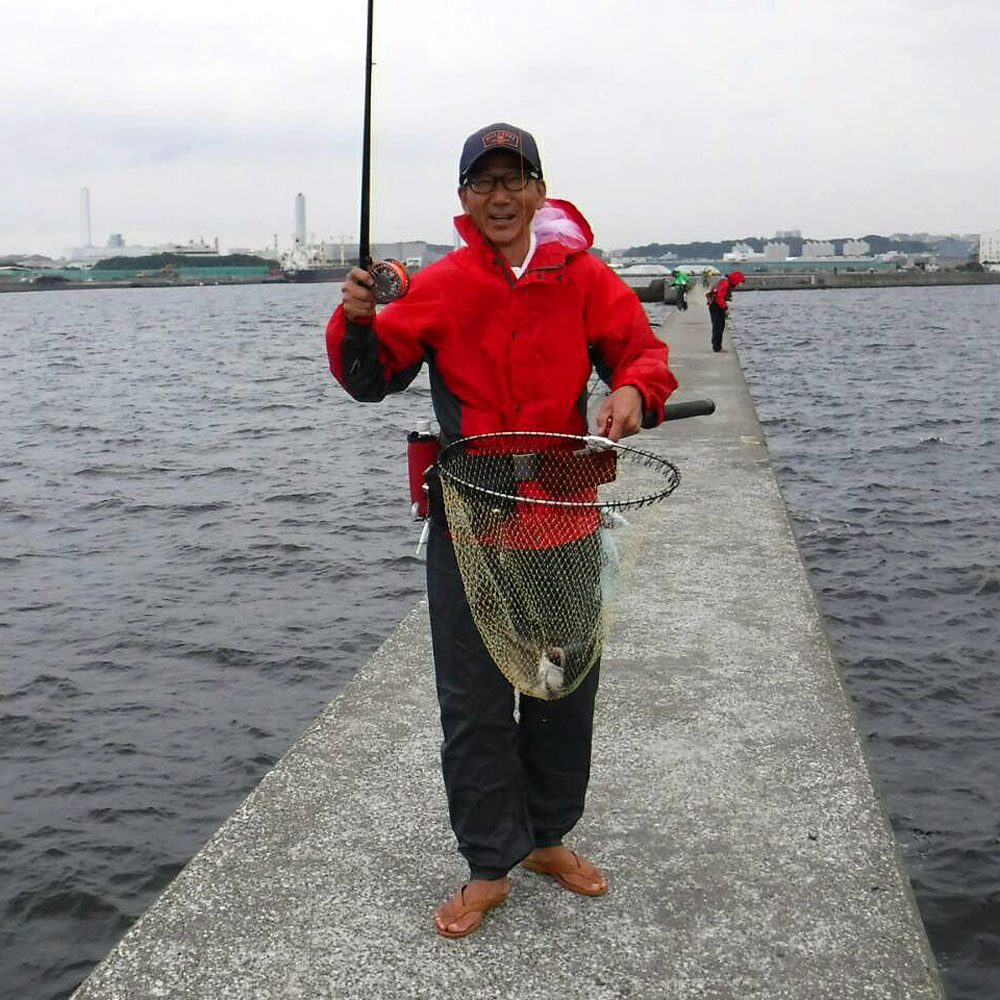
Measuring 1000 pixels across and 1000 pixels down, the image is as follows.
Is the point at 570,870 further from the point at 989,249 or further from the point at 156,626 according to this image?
the point at 989,249

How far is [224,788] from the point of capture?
650 centimetres

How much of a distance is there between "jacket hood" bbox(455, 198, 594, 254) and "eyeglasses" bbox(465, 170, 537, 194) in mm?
115

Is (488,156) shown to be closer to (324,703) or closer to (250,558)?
(324,703)

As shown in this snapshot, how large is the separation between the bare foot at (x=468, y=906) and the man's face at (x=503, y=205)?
183 centimetres

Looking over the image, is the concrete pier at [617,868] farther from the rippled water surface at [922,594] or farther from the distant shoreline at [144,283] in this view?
the distant shoreline at [144,283]

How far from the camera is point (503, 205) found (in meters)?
3.22

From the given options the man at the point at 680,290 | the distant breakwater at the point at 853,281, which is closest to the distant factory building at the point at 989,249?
the distant breakwater at the point at 853,281

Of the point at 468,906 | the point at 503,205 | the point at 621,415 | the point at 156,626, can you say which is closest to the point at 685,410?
the point at 621,415

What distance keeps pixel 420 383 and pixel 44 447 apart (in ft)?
41.7

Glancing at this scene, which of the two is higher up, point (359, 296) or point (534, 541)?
point (359, 296)

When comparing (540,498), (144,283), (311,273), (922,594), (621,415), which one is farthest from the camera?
(311,273)

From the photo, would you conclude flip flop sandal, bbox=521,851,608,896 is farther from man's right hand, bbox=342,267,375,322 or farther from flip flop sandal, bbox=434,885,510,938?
man's right hand, bbox=342,267,375,322

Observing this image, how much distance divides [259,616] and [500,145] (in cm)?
696

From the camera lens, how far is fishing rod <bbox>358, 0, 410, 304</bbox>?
311 centimetres
